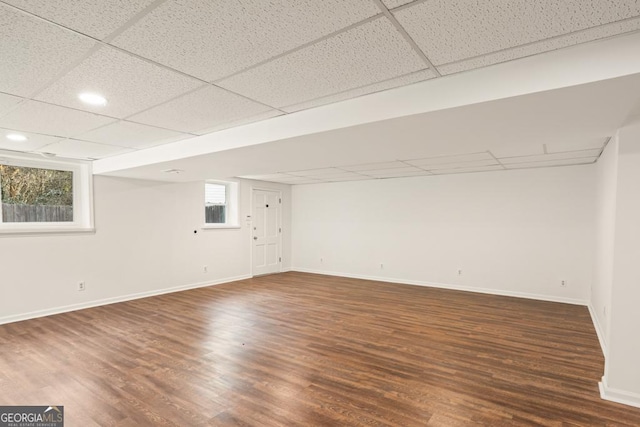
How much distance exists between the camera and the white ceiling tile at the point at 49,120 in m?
2.65

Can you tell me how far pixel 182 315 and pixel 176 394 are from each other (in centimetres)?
219

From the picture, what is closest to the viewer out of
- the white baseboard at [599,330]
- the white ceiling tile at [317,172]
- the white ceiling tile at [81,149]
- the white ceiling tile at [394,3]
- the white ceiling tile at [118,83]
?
the white ceiling tile at [394,3]

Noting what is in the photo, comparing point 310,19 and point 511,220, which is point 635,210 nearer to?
point 310,19

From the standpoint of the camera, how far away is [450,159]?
186 inches

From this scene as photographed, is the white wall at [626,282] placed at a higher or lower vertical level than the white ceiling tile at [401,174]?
lower

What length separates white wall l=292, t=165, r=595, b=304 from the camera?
5.29m

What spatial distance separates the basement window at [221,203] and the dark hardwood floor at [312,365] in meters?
2.40

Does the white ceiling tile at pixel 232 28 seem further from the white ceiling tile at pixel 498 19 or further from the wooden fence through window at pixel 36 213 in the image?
the wooden fence through window at pixel 36 213

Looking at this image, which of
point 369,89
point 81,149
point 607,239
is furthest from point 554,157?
point 81,149

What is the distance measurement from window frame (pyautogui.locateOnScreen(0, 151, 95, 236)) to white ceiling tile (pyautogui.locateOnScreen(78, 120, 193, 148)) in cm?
160

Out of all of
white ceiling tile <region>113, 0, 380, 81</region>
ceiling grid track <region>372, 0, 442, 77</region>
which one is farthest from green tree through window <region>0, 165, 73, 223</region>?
ceiling grid track <region>372, 0, 442, 77</region>

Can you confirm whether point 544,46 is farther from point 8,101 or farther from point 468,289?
point 468,289

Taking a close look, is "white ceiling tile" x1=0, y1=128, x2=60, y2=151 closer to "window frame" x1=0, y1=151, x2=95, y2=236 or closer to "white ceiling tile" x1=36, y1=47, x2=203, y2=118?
"window frame" x1=0, y1=151, x2=95, y2=236

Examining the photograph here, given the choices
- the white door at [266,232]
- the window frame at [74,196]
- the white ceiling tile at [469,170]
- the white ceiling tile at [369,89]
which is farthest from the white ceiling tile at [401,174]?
the window frame at [74,196]
